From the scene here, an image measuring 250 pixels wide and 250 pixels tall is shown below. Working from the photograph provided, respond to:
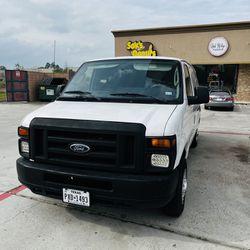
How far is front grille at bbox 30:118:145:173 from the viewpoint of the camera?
121 inches

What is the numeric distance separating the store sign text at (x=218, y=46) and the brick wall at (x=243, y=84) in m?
1.99

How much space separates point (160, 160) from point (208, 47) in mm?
22735

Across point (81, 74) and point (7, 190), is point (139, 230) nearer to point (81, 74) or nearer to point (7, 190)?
point (7, 190)

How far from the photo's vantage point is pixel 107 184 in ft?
10.3

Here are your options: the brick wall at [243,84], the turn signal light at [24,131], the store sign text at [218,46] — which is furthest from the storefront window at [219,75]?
the turn signal light at [24,131]

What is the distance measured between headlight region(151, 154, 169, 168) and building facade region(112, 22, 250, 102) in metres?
22.5

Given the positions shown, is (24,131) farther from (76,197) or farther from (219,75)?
(219,75)

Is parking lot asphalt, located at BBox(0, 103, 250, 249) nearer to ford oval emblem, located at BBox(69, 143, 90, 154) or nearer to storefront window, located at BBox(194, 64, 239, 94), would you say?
ford oval emblem, located at BBox(69, 143, 90, 154)

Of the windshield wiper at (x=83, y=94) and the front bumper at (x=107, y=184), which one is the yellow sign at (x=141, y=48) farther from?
the front bumper at (x=107, y=184)

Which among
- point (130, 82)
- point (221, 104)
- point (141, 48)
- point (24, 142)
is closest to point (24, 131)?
point (24, 142)

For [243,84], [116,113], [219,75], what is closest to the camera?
[116,113]

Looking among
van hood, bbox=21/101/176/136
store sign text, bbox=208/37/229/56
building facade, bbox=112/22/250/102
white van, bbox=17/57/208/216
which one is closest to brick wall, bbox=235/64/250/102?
building facade, bbox=112/22/250/102

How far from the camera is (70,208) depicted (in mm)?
3955

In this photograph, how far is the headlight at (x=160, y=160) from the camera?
308 centimetres
